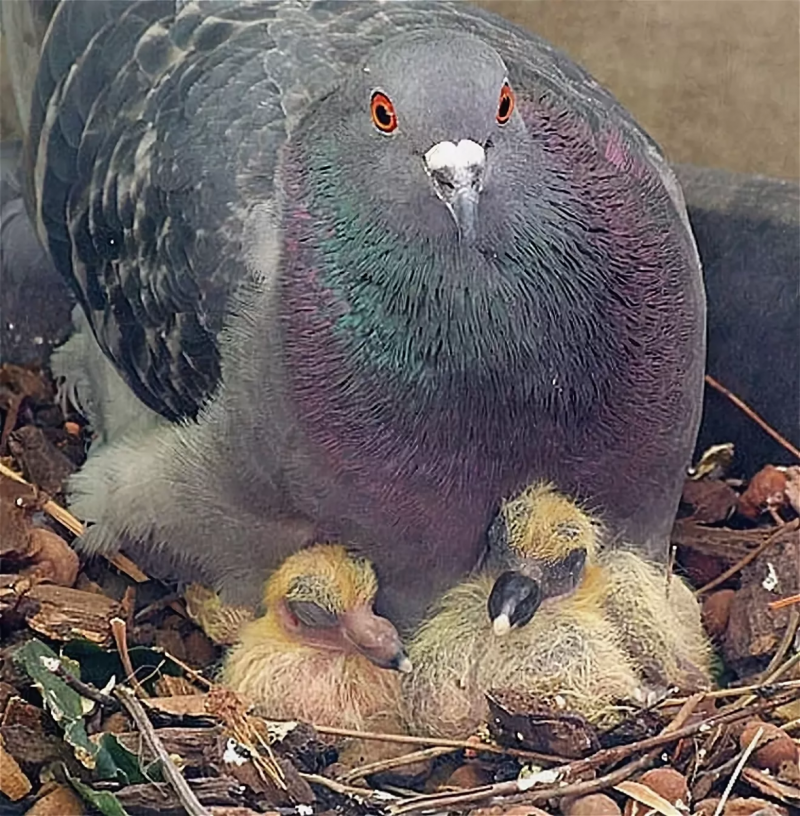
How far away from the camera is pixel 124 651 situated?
4.79ft

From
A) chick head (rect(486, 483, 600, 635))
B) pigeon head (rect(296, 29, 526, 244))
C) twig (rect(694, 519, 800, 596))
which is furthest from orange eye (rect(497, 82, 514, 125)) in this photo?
twig (rect(694, 519, 800, 596))

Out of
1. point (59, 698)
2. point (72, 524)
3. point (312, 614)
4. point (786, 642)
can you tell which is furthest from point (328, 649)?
point (786, 642)

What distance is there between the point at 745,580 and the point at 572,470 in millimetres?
306

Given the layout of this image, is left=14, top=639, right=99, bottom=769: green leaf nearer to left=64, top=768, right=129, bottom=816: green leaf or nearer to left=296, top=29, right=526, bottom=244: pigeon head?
left=64, top=768, right=129, bottom=816: green leaf

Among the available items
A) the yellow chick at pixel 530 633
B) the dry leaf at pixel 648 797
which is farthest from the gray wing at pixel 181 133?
the dry leaf at pixel 648 797

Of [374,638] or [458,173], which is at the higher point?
[458,173]

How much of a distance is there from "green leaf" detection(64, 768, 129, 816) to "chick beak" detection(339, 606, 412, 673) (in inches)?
10.0

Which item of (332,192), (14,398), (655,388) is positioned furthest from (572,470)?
(14,398)

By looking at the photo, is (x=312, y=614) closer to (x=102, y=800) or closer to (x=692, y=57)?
(x=102, y=800)

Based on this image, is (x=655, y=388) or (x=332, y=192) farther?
(x=655, y=388)

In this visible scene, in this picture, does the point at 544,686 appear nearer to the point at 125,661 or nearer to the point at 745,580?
the point at 745,580

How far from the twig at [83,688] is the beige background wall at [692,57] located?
0.72m

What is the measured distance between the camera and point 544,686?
4.49 ft

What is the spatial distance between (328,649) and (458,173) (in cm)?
48
